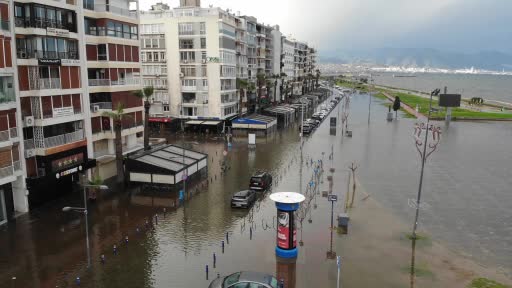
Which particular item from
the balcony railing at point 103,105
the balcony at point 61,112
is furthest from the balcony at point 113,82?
the balcony at point 61,112

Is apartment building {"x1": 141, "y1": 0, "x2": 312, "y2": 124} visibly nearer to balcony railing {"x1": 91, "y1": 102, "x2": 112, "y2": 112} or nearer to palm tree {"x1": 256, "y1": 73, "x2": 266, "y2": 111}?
palm tree {"x1": 256, "y1": 73, "x2": 266, "y2": 111}

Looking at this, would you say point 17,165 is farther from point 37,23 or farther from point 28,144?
point 37,23

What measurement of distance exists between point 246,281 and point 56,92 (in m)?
26.3

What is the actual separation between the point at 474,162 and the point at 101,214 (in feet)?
162

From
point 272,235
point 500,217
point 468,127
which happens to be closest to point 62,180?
point 272,235

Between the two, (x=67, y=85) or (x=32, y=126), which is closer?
(x=32, y=126)

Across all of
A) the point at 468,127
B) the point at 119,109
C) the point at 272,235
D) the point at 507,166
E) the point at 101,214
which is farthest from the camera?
the point at 468,127

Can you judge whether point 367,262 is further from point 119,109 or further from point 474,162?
point 474,162

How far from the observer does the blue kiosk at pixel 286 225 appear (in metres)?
26.1

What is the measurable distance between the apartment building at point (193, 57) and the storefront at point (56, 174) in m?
40.1

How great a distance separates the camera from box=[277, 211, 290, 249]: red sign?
26258 millimetres

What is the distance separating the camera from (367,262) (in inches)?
1025

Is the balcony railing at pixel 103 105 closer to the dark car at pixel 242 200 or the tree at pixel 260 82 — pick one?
the dark car at pixel 242 200

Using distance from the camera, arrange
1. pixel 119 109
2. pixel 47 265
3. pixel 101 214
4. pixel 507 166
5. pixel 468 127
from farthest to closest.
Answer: pixel 468 127 → pixel 507 166 → pixel 119 109 → pixel 101 214 → pixel 47 265
